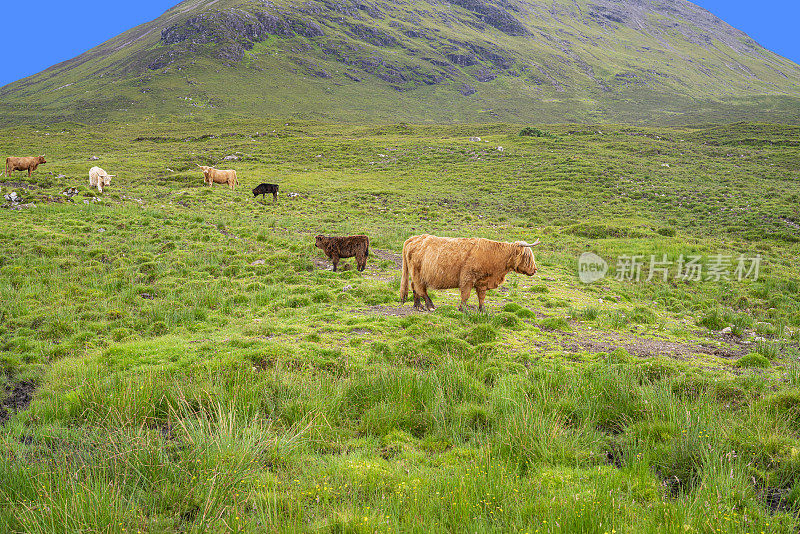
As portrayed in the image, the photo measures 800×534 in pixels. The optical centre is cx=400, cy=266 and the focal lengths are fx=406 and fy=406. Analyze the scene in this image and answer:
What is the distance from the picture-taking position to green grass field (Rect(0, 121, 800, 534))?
3.45 meters

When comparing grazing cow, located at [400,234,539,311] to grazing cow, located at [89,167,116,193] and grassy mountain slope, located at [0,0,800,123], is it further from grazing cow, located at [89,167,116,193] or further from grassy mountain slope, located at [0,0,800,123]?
grassy mountain slope, located at [0,0,800,123]

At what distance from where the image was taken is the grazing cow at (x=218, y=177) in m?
31.1

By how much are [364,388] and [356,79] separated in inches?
6407

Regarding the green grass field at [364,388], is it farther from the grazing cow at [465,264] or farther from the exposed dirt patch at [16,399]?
the grazing cow at [465,264]

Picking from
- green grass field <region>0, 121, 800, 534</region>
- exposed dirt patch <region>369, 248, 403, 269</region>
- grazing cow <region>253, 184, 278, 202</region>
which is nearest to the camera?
green grass field <region>0, 121, 800, 534</region>

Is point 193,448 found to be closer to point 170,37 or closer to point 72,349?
point 72,349

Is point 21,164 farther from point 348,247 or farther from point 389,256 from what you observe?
point 389,256

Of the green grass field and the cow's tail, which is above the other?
the cow's tail

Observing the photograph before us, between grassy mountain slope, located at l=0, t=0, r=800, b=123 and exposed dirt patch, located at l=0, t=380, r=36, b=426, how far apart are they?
10835cm

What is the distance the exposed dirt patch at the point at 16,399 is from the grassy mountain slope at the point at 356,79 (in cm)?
10835

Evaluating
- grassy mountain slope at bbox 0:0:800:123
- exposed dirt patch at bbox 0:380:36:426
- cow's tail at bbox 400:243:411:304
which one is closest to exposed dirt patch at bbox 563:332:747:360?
cow's tail at bbox 400:243:411:304

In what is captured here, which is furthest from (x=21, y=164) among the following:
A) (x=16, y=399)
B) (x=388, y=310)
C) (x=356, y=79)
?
(x=356, y=79)

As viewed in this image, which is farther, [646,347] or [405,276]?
[405,276]

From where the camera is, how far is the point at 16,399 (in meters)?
5.96
